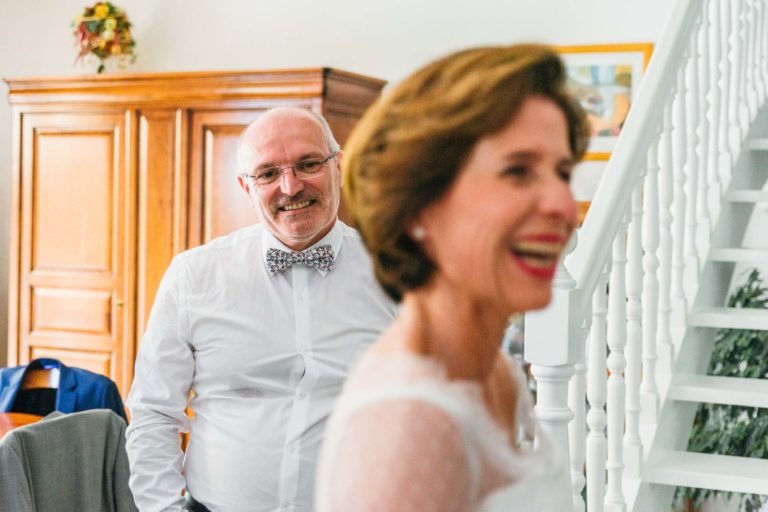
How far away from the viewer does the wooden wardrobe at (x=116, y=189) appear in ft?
14.8

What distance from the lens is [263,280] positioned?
186 centimetres

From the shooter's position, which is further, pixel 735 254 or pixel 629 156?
pixel 735 254

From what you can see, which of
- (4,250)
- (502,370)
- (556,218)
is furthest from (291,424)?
(4,250)

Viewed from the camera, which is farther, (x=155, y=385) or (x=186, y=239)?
(x=186, y=239)

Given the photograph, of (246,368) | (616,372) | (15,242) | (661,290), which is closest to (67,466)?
(246,368)

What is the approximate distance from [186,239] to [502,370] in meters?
4.19

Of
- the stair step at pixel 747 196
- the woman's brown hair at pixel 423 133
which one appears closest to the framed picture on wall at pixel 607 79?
the stair step at pixel 747 196

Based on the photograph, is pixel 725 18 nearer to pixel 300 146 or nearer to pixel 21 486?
pixel 300 146

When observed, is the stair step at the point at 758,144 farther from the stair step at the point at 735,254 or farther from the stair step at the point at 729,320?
the stair step at the point at 729,320

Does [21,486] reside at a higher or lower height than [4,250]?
lower

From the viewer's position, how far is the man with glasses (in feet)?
5.46

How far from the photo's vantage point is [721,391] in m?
2.66

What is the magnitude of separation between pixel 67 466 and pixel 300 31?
2.97 metres

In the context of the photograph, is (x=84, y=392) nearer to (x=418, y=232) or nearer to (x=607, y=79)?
(x=607, y=79)
